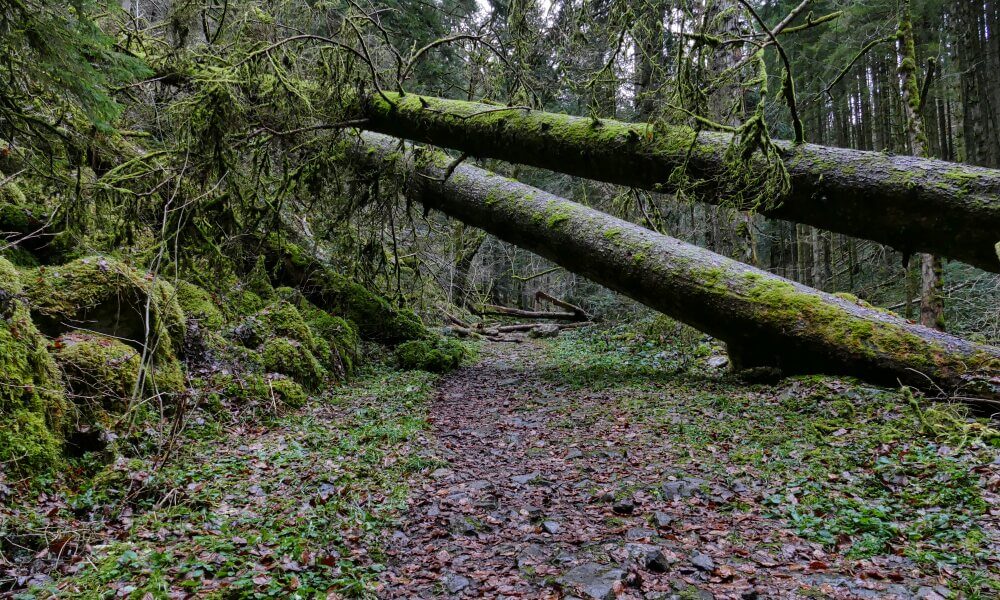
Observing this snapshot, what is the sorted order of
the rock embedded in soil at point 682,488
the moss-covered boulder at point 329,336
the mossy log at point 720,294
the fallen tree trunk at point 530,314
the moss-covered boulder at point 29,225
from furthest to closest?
the fallen tree trunk at point 530,314 → the moss-covered boulder at point 329,336 → the moss-covered boulder at point 29,225 → the mossy log at point 720,294 → the rock embedded in soil at point 682,488

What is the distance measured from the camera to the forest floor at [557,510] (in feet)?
9.09

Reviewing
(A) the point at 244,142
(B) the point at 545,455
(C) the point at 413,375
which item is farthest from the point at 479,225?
(B) the point at 545,455

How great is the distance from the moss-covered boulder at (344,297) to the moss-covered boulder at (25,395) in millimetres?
5358

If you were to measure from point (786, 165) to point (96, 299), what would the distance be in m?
7.64

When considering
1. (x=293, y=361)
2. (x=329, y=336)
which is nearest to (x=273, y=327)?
(x=293, y=361)

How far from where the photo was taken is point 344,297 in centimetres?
1021

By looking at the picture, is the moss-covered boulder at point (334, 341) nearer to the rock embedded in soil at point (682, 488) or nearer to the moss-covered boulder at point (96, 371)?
the moss-covered boulder at point (96, 371)

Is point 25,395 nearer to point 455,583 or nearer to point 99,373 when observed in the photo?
Result: point 99,373

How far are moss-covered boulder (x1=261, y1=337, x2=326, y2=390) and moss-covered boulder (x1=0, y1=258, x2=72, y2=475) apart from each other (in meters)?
2.66

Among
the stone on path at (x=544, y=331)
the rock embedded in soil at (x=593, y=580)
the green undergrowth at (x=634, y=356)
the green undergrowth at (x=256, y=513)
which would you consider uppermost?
the green undergrowth at (x=256, y=513)

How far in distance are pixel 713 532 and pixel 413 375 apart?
6.12m

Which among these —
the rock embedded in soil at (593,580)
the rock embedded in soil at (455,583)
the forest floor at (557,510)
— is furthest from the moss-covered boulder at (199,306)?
the rock embedded in soil at (593,580)

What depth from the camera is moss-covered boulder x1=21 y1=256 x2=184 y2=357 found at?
454 centimetres

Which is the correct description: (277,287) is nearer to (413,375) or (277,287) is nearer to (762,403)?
(413,375)
